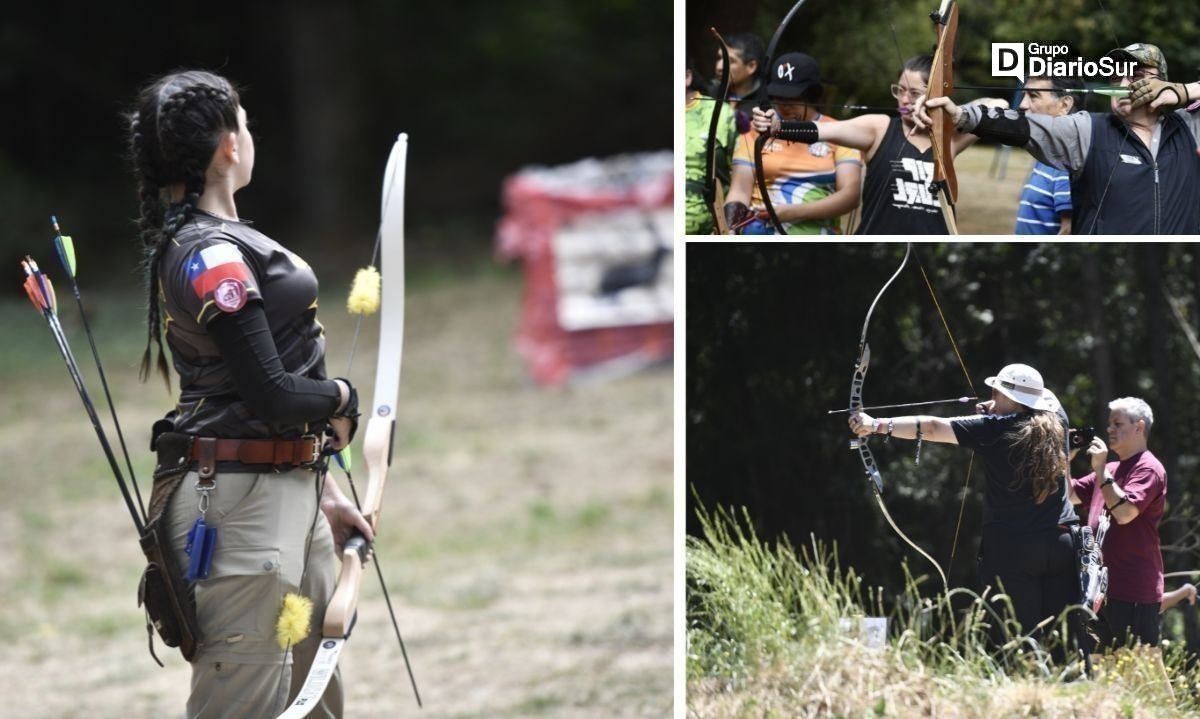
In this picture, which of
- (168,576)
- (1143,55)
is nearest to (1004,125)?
(1143,55)

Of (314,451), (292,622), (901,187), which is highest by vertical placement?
(901,187)

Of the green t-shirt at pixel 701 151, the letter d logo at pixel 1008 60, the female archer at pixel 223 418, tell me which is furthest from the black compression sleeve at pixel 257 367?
the letter d logo at pixel 1008 60

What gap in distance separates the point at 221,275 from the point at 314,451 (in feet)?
1.41

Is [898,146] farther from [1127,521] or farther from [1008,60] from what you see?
[1127,521]

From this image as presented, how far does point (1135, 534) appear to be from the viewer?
10.3 feet

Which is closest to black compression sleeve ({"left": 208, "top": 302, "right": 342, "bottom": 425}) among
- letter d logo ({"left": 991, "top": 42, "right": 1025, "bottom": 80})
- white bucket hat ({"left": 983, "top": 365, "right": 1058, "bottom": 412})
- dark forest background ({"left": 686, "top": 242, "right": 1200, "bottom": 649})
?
dark forest background ({"left": 686, "top": 242, "right": 1200, "bottom": 649})

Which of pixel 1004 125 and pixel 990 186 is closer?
pixel 1004 125

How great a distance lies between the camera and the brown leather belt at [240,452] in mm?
2664

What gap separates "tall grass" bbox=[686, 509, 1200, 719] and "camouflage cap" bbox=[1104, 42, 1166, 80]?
1281 mm

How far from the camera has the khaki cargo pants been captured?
2664mm

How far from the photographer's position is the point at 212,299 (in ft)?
8.28

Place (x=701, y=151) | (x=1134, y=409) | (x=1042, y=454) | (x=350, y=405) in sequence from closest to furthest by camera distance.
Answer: (x=350, y=405), (x=1042, y=454), (x=1134, y=409), (x=701, y=151)

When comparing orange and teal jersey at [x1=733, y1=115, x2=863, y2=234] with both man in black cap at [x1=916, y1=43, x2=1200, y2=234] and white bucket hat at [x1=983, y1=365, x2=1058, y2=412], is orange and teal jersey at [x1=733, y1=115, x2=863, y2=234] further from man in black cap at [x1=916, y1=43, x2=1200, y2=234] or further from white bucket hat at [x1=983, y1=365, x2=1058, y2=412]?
white bucket hat at [x1=983, y1=365, x2=1058, y2=412]

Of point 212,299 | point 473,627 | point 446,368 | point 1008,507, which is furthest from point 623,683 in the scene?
point 446,368
